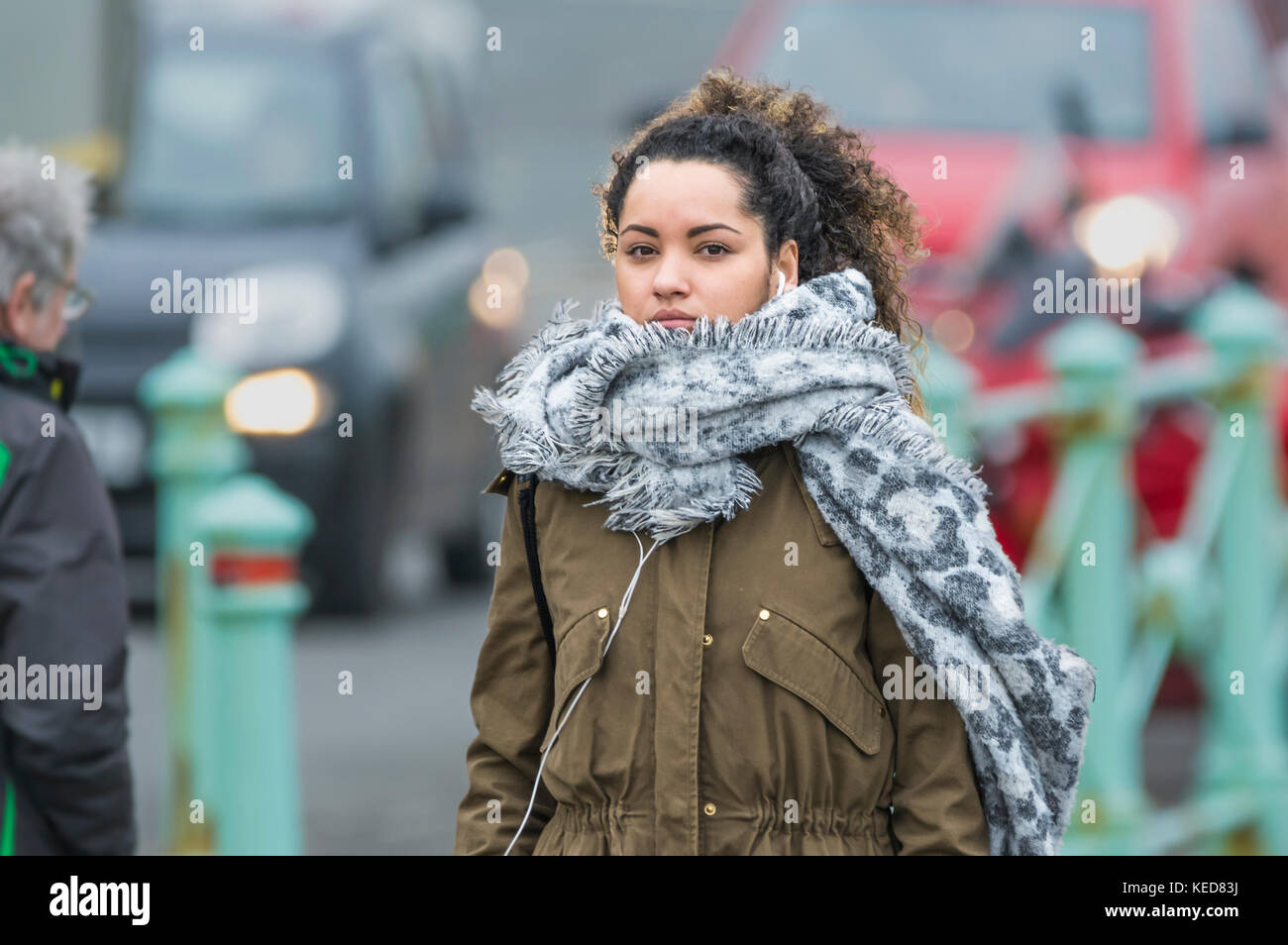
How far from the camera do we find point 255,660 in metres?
4.27

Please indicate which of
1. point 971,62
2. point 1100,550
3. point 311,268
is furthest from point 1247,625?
point 311,268

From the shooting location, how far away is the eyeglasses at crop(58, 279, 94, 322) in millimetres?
3145

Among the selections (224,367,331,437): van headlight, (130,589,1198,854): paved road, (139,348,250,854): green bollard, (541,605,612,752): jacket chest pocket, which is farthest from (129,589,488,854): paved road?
(541,605,612,752): jacket chest pocket

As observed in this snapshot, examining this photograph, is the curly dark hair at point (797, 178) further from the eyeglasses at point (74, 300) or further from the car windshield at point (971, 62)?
the car windshield at point (971, 62)

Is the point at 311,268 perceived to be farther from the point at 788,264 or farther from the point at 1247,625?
the point at 788,264

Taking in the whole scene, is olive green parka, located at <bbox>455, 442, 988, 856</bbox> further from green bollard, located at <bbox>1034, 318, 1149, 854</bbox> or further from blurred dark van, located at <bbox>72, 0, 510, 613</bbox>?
blurred dark van, located at <bbox>72, 0, 510, 613</bbox>

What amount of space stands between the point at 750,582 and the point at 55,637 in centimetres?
106

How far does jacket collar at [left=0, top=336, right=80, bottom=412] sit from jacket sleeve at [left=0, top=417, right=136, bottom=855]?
4.1 inches

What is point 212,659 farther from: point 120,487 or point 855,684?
point 120,487

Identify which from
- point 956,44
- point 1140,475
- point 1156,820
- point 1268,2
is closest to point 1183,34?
point 956,44

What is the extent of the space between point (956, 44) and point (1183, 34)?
0.86 m
